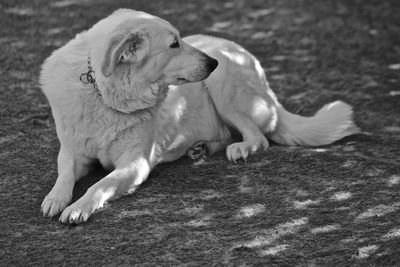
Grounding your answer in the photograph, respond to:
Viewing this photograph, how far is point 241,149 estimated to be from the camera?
5.33m

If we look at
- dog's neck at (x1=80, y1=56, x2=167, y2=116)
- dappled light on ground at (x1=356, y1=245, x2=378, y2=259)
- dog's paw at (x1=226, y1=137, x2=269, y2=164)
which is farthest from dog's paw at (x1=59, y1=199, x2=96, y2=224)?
dappled light on ground at (x1=356, y1=245, x2=378, y2=259)

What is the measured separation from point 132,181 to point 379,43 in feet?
13.9

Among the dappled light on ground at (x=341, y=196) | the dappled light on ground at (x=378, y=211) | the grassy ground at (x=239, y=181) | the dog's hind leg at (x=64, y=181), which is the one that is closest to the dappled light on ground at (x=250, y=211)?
the grassy ground at (x=239, y=181)

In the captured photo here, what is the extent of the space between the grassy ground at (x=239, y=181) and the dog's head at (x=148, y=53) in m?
0.82

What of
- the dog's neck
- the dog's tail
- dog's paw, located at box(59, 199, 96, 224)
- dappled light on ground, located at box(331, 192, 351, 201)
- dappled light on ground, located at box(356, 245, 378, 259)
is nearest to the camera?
dappled light on ground, located at box(356, 245, 378, 259)

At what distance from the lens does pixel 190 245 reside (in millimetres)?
4137

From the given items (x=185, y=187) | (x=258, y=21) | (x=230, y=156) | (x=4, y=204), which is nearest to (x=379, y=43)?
(x=258, y=21)

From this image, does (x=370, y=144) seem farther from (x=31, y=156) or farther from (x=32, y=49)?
(x=32, y=49)

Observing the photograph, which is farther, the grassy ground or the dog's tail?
the dog's tail

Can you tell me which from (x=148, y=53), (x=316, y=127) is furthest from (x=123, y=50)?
(x=316, y=127)

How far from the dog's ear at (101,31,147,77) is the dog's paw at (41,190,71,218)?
81cm

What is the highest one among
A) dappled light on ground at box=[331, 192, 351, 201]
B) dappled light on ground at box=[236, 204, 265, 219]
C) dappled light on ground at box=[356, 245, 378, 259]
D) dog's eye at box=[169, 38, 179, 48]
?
dog's eye at box=[169, 38, 179, 48]

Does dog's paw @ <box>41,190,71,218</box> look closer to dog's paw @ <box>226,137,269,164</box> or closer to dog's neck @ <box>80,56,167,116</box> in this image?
dog's neck @ <box>80,56,167,116</box>

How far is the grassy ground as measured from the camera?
161 inches
